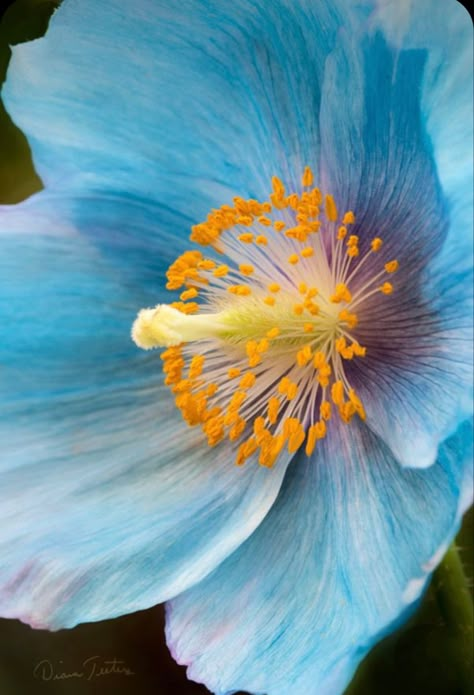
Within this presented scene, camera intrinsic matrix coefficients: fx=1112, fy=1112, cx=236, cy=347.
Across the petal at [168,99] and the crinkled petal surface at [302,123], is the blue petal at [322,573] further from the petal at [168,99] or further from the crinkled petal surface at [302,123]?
the petal at [168,99]

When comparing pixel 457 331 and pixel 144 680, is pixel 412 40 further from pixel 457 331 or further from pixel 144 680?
pixel 144 680

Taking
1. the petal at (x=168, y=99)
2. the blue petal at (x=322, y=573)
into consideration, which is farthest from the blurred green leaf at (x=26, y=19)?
the blue petal at (x=322, y=573)
